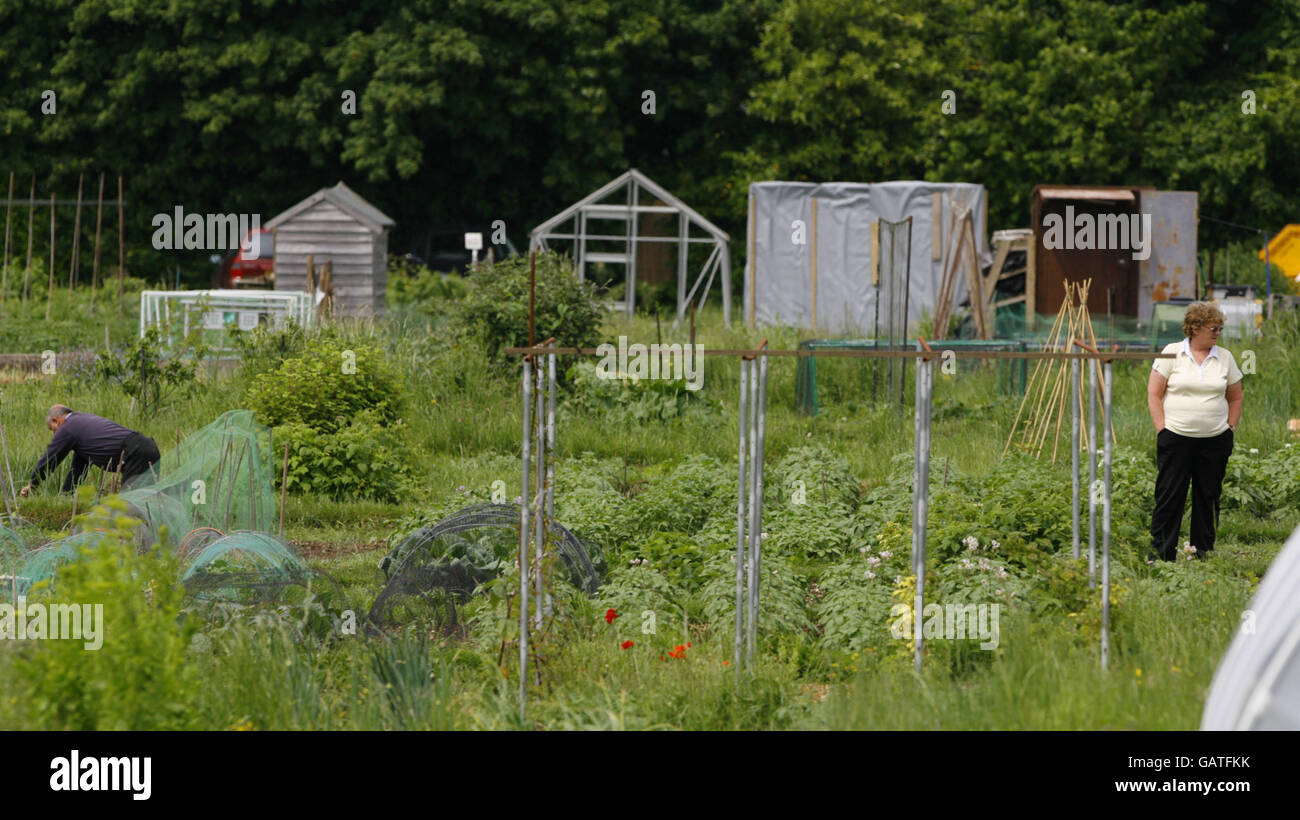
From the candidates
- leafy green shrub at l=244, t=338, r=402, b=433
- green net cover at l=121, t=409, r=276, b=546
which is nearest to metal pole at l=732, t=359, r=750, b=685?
green net cover at l=121, t=409, r=276, b=546

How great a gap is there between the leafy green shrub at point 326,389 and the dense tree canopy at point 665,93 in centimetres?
1537

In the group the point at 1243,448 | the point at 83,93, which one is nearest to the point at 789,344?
the point at 1243,448

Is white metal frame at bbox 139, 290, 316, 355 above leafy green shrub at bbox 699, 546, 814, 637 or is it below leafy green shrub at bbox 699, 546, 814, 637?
above

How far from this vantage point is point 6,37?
27.9m

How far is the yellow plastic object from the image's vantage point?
2653 cm

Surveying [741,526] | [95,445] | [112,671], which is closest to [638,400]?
[95,445]

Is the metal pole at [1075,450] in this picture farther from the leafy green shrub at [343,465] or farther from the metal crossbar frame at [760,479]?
the leafy green shrub at [343,465]

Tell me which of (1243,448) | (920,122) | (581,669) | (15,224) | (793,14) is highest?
(793,14)

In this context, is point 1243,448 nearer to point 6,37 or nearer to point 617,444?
point 617,444

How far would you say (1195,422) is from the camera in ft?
27.0

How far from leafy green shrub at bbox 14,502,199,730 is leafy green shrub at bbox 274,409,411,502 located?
6270 millimetres

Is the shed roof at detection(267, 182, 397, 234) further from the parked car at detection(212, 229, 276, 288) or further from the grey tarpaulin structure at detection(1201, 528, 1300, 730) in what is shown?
the grey tarpaulin structure at detection(1201, 528, 1300, 730)

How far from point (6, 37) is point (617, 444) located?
68.2 feet

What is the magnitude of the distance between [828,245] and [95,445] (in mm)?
14553
